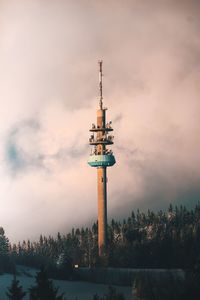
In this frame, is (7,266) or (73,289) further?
(7,266)

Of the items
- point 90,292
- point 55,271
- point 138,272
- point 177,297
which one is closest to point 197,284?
point 177,297

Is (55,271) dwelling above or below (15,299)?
above

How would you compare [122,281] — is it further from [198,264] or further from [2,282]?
[198,264]

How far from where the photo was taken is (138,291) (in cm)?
12612

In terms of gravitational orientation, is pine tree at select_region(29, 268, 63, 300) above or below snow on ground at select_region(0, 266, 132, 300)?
below

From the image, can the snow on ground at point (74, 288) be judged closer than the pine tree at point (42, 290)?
No

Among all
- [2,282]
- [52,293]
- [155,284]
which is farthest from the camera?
[2,282]

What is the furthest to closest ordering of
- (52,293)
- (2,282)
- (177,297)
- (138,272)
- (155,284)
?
(138,272)
(2,282)
(155,284)
(177,297)
(52,293)

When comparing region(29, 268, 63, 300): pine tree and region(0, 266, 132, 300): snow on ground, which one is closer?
region(29, 268, 63, 300): pine tree

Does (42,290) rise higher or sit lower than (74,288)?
lower

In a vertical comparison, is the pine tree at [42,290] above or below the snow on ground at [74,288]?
below

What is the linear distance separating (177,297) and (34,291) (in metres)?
25.1

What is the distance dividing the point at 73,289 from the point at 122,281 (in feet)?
71.1

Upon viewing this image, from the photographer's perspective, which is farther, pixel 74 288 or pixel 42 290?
pixel 74 288
